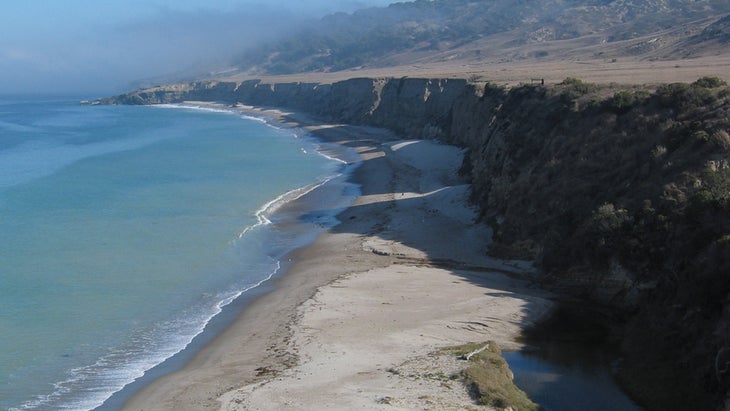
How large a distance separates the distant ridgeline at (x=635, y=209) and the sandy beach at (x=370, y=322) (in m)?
1.75

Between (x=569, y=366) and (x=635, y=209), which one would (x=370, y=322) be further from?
(x=635, y=209)

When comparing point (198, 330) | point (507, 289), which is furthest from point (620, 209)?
point (198, 330)

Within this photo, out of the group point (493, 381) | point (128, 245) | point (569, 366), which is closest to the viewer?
point (493, 381)

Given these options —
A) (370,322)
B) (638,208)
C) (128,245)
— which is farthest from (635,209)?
(128,245)

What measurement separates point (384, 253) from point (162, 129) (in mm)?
66828

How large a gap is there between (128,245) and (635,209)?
2051 cm

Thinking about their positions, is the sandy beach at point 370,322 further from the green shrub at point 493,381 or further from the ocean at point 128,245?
the ocean at point 128,245

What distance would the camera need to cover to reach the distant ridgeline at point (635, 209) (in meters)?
17.2

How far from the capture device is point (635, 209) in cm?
2302

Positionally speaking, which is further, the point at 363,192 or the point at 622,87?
the point at 363,192

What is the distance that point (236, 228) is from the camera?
35.1 m

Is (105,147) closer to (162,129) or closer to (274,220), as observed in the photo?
(162,129)

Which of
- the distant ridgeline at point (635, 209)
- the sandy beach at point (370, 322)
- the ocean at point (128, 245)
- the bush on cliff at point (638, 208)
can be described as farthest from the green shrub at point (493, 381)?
the ocean at point (128, 245)

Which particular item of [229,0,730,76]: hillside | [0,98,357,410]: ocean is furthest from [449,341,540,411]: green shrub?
[229,0,730,76]: hillside
